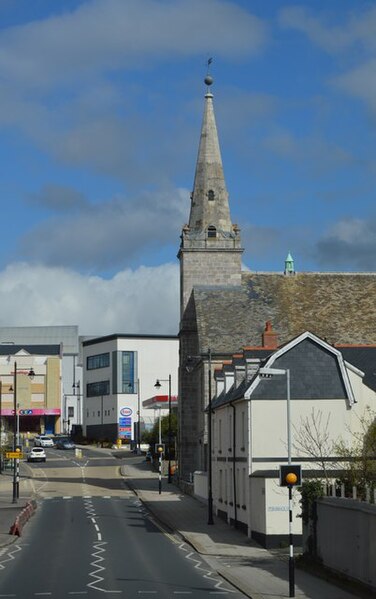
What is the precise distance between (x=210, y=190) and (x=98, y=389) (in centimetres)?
9128

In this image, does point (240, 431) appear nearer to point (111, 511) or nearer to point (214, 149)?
point (111, 511)

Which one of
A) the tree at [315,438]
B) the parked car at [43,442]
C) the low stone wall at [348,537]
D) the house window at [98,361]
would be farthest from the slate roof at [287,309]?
the house window at [98,361]

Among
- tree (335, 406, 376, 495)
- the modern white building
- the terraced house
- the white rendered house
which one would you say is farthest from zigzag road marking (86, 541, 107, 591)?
the modern white building

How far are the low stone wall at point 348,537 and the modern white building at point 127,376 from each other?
123 meters

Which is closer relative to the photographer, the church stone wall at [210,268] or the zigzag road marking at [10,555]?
the zigzag road marking at [10,555]

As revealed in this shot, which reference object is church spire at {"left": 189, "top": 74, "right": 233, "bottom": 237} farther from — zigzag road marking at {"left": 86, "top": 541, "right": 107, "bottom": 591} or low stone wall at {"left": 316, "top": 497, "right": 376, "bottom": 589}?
low stone wall at {"left": 316, "top": 497, "right": 376, "bottom": 589}

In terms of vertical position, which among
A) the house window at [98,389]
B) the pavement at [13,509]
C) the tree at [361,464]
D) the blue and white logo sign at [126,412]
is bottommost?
the pavement at [13,509]

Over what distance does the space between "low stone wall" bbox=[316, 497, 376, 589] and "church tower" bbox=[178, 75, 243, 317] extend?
46.8 m

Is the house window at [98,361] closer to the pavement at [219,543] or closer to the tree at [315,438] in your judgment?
the pavement at [219,543]

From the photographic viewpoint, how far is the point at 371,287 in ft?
269

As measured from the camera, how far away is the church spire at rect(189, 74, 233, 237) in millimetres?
81688

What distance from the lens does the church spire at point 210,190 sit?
81688 mm

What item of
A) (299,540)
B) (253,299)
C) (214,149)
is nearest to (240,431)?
(299,540)

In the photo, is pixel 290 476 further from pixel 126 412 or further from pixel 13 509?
pixel 126 412
